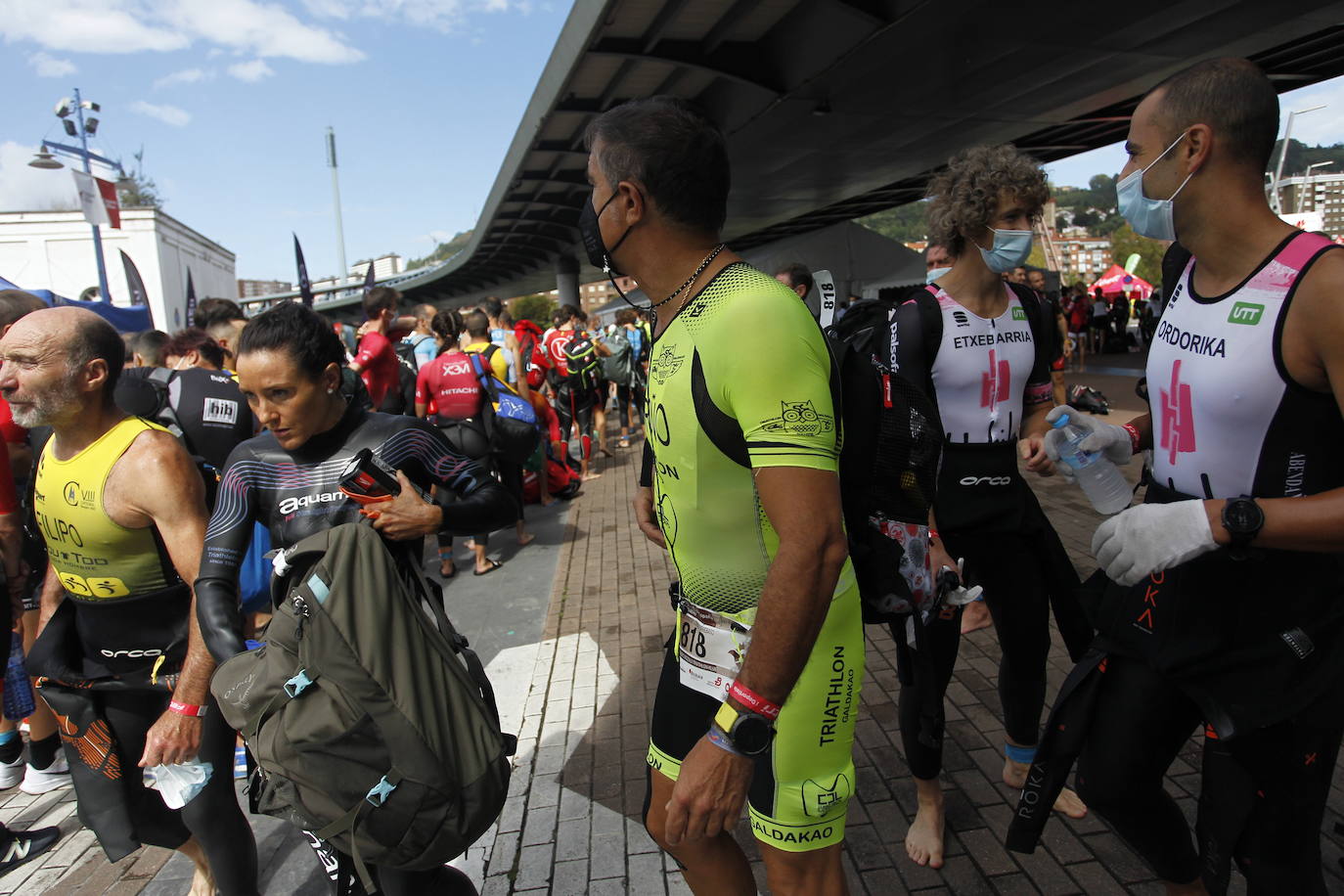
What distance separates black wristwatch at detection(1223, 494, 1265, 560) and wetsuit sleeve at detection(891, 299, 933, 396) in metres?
1.15

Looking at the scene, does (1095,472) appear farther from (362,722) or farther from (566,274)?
(566,274)

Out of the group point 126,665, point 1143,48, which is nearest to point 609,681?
point 126,665

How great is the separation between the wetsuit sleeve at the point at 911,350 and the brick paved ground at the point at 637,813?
5.15 feet

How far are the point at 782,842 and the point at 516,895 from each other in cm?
145

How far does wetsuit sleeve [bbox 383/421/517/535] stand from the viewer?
231cm

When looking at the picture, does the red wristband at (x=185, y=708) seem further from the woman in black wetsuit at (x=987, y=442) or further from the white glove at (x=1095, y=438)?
the white glove at (x=1095, y=438)

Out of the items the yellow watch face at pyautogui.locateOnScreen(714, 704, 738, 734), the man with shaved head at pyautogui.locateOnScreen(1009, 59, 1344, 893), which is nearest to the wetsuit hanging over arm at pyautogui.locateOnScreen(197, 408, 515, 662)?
the yellow watch face at pyautogui.locateOnScreen(714, 704, 738, 734)

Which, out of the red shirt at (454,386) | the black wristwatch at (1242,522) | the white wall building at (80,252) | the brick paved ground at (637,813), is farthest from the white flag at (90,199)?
the white wall building at (80,252)

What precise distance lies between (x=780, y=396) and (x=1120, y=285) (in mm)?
31131

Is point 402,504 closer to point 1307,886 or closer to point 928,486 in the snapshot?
point 928,486

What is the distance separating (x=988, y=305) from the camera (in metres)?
2.73

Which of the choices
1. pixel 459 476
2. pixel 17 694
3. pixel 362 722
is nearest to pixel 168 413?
pixel 17 694

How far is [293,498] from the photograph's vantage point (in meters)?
2.21

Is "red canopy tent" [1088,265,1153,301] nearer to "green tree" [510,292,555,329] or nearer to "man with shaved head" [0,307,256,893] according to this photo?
"man with shaved head" [0,307,256,893]
